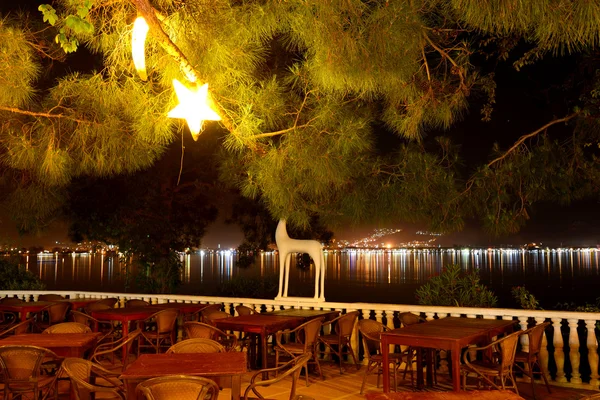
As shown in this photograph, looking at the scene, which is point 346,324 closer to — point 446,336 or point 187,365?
point 446,336

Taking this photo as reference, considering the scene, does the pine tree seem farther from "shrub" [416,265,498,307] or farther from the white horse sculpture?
"shrub" [416,265,498,307]

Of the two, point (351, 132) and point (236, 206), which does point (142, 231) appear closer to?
point (236, 206)

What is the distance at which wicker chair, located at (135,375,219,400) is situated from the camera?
11.2 feet

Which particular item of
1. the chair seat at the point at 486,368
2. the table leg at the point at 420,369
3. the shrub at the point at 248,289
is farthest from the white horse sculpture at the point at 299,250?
the shrub at the point at 248,289

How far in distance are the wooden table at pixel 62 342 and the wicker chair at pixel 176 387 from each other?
83.5 inches

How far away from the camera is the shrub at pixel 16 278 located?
45.4 feet

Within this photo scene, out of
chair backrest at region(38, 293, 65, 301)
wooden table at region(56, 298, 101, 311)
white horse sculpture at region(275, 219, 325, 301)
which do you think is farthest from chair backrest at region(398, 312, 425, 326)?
chair backrest at region(38, 293, 65, 301)

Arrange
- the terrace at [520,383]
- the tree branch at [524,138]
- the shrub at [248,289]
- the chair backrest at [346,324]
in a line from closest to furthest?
the terrace at [520,383] → the chair backrest at [346,324] → the tree branch at [524,138] → the shrub at [248,289]

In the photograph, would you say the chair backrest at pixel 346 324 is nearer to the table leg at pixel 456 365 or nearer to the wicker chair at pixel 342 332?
the wicker chair at pixel 342 332

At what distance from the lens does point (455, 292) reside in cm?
909

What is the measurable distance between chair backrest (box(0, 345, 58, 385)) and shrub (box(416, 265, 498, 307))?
6017 millimetres

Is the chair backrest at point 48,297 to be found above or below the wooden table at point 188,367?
above

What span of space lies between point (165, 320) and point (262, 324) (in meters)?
1.70

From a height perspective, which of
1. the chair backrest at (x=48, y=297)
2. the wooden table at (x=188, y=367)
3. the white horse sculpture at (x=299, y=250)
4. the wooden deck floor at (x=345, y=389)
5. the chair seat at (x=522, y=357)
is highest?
the white horse sculpture at (x=299, y=250)
